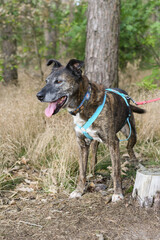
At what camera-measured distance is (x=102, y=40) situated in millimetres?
5238

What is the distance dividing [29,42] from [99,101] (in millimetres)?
5564

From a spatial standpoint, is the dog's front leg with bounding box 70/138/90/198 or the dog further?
the dog's front leg with bounding box 70/138/90/198

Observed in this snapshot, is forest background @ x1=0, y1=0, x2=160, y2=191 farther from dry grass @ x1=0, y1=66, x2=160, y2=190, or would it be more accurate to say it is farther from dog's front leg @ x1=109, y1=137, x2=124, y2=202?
dog's front leg @ x1=109, y1=137, x2=124, y2=202

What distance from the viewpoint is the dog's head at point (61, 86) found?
110 inches

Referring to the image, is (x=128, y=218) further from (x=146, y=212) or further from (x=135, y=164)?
(x=135, y=164)

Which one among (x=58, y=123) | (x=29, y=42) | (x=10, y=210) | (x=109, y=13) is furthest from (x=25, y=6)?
(x=10, y=210)

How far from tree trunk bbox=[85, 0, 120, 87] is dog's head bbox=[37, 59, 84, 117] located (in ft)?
8.04

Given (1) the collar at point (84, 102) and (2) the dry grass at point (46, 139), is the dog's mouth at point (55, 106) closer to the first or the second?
(1) the collar at point (84, 102)

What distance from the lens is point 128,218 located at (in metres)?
2.79

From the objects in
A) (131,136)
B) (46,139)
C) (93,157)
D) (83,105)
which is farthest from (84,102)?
(46,139)

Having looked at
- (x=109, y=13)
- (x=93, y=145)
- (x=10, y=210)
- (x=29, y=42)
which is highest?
(x=109, y=13)

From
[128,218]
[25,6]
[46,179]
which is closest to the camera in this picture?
[128,218]

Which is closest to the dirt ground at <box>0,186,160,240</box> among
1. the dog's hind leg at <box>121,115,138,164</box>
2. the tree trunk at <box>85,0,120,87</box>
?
the dog's hind leg at <box>121,115,138,164</box>

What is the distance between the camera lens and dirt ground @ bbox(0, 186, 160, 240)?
2.53 metres
